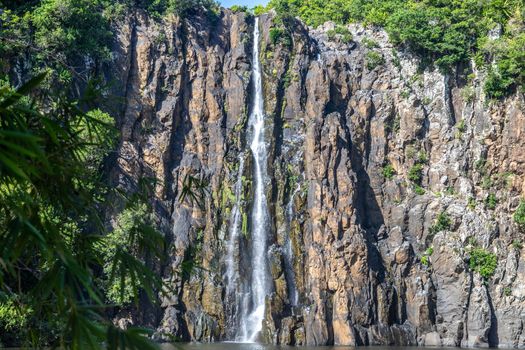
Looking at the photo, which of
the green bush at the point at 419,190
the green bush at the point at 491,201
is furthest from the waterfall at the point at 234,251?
the green bush at the point at 491,201

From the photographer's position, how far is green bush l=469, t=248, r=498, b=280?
34.7m

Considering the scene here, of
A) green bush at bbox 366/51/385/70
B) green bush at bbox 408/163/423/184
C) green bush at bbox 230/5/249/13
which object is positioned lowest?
green bush at bbox 408/163/423/184

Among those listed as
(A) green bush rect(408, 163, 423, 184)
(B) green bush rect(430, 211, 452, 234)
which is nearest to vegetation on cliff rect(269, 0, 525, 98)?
(A) green bush rect(408, 163, 423, 184)

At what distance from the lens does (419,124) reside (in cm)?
3988

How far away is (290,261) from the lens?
35.5 meters

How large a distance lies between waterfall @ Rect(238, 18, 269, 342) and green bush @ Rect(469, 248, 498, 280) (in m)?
11.6

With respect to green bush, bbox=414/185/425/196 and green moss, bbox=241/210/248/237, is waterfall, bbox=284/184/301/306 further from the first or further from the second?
green bush, bbox=414/185/425/196

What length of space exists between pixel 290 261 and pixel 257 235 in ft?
7.98

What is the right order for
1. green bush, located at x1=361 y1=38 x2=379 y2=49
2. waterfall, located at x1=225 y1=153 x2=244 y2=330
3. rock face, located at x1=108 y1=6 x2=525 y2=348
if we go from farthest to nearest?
green bush, located at x1=361 y1=38 x2=379 y2=49 → waterfall, located at x1=225 y1=153 x2=244 y2=330 → rock face, located at x1=108 y1=6 x2=525 y2=348

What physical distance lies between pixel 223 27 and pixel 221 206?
14550 millimetres

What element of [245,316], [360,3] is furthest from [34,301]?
[360,3]

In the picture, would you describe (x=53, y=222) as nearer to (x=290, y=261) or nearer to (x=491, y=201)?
(x=290, y=261)

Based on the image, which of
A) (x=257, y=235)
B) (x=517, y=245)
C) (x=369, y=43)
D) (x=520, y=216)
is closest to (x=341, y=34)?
(x=369, y=43)

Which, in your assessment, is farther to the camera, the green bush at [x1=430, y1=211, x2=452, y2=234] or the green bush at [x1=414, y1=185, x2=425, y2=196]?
the green bush at [x1=414, y1=185, x2=425, y2=196]
